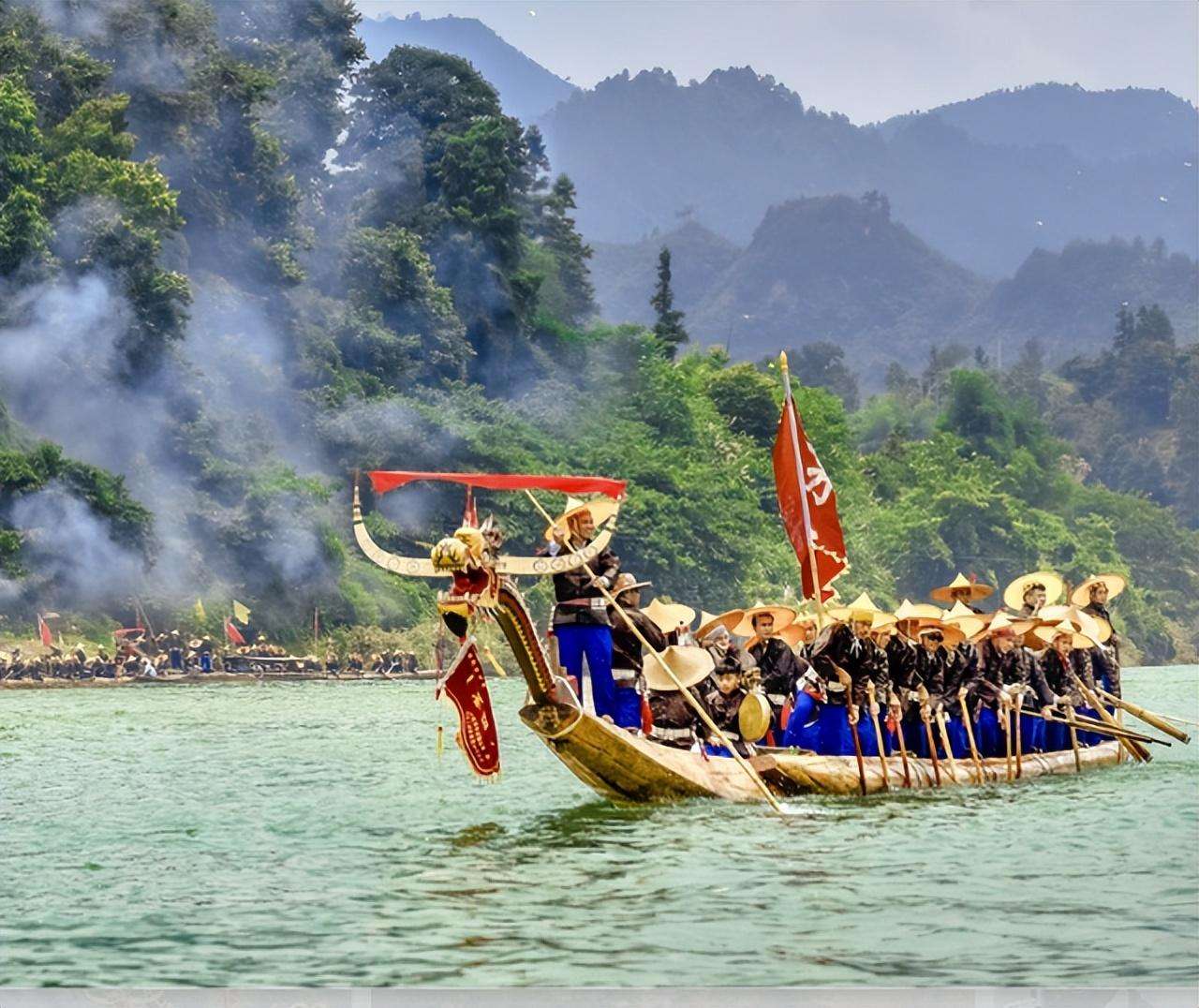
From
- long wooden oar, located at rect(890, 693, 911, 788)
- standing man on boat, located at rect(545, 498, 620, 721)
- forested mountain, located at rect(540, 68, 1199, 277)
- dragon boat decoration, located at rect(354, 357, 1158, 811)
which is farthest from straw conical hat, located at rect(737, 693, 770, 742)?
forested mountain, located at rect(540, 68, 1199, 277)

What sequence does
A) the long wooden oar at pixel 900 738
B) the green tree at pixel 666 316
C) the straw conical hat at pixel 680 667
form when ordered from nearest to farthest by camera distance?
the straw conical hat at pixel 680 667, the long wooden oar at pixel 900 738, the green tree at pixel 666 316

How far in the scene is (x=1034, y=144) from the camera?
101 metres

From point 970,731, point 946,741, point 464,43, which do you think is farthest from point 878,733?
point 464,43

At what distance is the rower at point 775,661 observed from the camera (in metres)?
15.6

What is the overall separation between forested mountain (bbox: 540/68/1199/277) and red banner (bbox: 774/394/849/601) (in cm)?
7088

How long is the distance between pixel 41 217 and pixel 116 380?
3.49 metres

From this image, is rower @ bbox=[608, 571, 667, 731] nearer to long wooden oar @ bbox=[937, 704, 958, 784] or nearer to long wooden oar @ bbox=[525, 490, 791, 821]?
long wooden oar @ bbox=[525, 490, 791, 821]

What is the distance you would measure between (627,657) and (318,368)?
32.9m

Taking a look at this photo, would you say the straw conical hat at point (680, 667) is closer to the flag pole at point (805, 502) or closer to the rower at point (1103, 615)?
the flag pole at point (805, 502)

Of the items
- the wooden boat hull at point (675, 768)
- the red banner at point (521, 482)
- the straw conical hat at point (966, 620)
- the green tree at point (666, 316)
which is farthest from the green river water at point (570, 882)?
the green tree at point (666, 316)

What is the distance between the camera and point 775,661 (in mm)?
15617

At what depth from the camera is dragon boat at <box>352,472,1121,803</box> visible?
484 inches

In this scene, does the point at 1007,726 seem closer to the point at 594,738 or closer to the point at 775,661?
the point at 775,661

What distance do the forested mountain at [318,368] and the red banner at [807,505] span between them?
2404 centimetres
